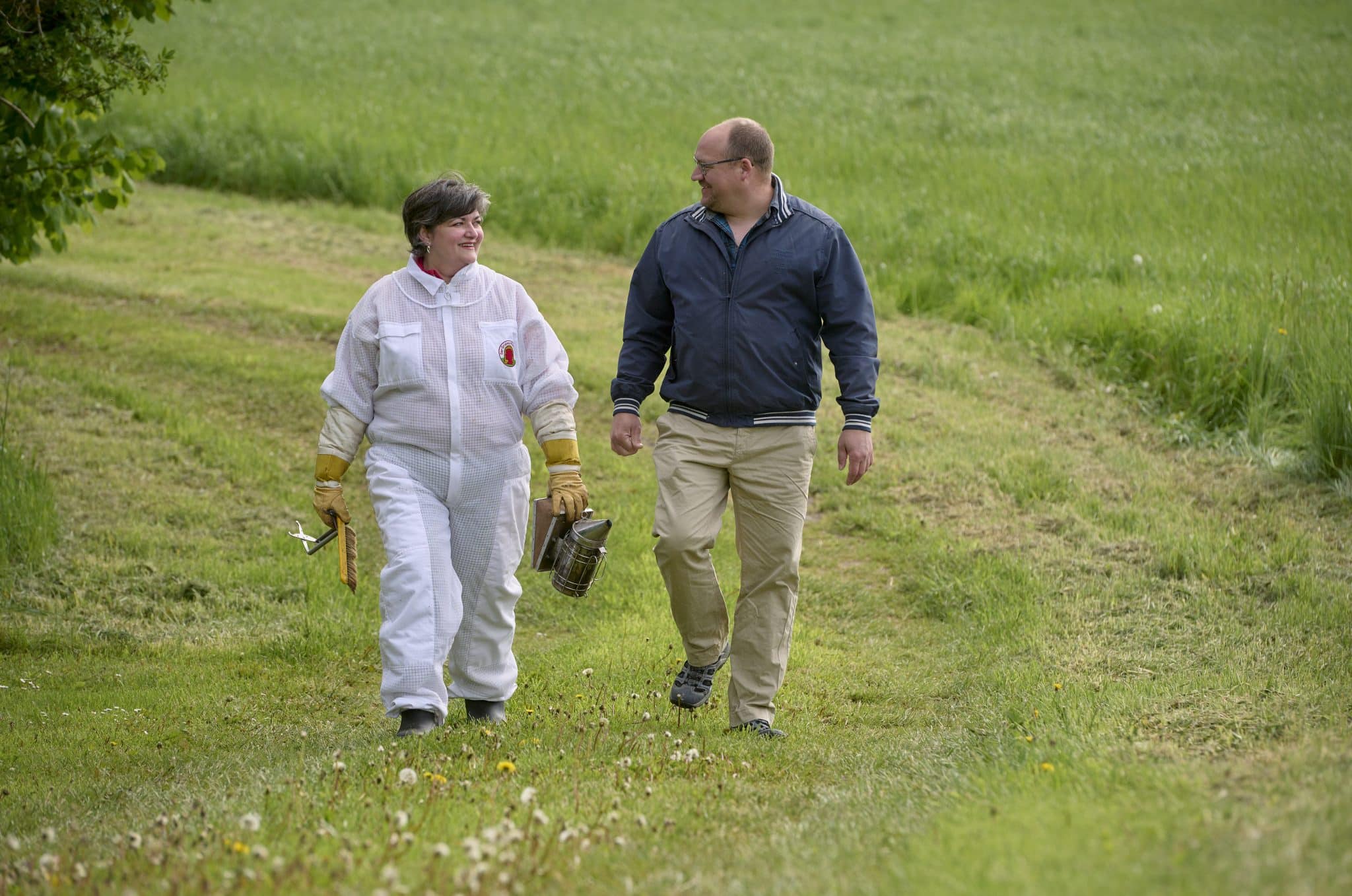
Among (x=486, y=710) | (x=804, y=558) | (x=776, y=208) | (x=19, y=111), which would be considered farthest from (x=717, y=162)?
(x=19, y=111)

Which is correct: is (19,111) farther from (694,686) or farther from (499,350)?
(694,686)

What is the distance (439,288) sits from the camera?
5.33 meters

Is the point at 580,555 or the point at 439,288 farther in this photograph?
the point at 580,555

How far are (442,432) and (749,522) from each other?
1271 millimetres

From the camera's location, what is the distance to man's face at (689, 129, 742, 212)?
5.39m

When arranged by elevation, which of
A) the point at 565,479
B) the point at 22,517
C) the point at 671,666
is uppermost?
the point at 565,479

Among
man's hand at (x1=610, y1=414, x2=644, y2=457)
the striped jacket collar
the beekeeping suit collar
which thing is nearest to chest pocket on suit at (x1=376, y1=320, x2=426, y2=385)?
the beekeeping suit collar

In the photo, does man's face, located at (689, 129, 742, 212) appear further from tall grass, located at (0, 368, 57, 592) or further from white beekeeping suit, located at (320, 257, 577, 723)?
tall grass, located at (0, 368, 57, 592)

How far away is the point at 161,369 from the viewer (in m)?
10.8

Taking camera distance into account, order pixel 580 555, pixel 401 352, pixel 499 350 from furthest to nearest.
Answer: pixel 580 555 < pixel 499 350 < pixel 401 352

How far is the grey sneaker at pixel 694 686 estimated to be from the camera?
5805 millimetres

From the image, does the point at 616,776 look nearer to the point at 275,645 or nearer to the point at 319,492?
the point at 319,492

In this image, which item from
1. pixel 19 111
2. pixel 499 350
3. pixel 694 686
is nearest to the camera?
pixel 499 350

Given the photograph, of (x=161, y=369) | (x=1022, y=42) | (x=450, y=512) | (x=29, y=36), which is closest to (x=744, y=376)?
(x=450, y=512)
